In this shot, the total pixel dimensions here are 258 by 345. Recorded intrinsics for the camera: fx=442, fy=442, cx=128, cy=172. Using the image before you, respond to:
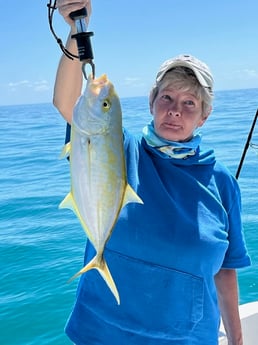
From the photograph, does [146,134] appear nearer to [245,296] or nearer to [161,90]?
[161,90]

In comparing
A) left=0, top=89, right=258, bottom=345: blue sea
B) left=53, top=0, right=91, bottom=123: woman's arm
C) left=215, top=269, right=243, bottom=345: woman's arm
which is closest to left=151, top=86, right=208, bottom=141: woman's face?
left=53, top=0, right=91, bottom=123: woman's arm

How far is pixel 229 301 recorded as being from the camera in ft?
6.73

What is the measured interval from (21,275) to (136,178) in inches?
170

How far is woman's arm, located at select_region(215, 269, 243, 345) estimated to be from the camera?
2020 mm

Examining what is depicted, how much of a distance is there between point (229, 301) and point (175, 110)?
0.94m

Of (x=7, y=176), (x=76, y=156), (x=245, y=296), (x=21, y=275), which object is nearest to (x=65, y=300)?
(x=21, y=275)

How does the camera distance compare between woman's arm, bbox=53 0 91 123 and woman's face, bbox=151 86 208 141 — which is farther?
woman's face, bbox=151 86 208 141

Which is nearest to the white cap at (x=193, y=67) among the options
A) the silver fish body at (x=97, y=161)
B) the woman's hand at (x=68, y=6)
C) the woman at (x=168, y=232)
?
the woman at (x=168, y=232)

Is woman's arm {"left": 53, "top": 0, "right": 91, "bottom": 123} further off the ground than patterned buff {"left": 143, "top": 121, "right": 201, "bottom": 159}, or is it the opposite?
woman's arm {"left": 53, "top": 0, "right": 91, "bottom": 123}

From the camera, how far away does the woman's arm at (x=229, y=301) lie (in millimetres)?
2020

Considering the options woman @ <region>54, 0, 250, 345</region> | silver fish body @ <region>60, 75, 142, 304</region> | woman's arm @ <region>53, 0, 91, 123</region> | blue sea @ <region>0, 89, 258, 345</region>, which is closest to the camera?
silver fish body @ <region>60, 75, 142, 304</region>

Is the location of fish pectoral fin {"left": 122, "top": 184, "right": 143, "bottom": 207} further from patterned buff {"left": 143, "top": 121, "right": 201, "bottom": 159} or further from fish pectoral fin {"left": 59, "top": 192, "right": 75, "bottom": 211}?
patterned buff {"left": 143, "top": 121, "right": 201, "bottom": 159}

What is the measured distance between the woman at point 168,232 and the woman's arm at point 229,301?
0.64 ft

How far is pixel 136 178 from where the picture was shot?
5.70 ft
